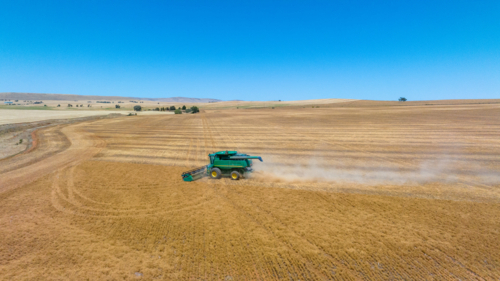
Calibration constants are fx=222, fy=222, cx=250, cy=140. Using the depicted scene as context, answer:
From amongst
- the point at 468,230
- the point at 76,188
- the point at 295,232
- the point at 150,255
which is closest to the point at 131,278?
the point at 150,255

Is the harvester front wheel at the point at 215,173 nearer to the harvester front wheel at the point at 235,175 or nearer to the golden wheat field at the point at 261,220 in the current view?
the golden wheat field at the point at 261,220

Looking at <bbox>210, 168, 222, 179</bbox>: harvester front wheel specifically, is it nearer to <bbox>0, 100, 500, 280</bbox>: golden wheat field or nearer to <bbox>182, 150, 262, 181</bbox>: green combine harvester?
<bbox>182, 150, 262, 181</bbox>: green combine harvester

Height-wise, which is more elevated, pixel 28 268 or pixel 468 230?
pixel 468 230

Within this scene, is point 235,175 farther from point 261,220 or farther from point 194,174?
point 261,220

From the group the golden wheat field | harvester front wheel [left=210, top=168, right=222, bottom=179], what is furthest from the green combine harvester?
the golden wheat field

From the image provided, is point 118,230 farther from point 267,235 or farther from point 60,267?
point 267,235
